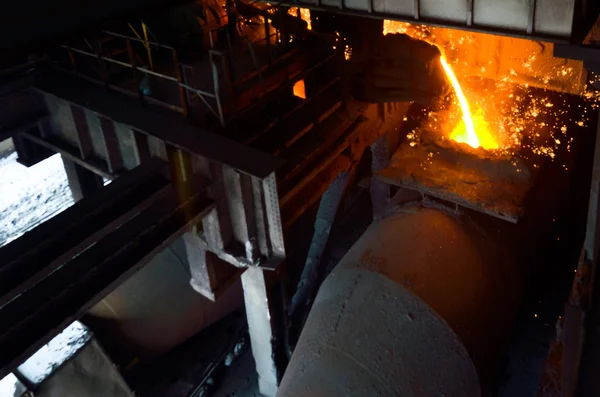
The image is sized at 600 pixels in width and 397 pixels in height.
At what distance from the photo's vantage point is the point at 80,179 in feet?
24.2

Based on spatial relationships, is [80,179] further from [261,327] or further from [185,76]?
[261,327]

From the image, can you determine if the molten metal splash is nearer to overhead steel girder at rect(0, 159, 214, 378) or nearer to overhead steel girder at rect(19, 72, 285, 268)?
overhead steel girder at rect(19, 72, 285, 268)

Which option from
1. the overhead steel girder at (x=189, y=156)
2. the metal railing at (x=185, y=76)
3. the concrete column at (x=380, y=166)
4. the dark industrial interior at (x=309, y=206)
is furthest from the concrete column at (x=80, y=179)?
the concrete column at (x=380, y=166)

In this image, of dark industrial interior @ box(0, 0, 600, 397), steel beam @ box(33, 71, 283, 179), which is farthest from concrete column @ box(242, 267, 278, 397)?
steel beam @ box(33, 71, 283, 179)

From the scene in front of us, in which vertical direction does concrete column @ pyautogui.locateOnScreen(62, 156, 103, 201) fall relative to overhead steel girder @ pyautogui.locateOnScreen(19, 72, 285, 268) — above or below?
below

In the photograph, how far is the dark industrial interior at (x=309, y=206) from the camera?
14.6 feet

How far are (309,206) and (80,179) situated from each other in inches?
125

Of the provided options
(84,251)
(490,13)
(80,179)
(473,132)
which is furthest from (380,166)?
(84,251)

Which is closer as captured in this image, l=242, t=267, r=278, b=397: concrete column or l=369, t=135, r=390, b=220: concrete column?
l=242, t=267, r=278, b=397: concrete column

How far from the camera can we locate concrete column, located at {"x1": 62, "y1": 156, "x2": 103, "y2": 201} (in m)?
7.35

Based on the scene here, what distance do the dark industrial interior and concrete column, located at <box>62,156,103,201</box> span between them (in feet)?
0.10

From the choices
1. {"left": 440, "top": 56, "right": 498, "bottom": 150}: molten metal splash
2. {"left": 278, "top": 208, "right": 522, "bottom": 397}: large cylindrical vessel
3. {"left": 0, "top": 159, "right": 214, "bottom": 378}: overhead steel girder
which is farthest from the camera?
{"left": 440, "top": 56, "right": 498, "bottom": 150}: molten metal splash

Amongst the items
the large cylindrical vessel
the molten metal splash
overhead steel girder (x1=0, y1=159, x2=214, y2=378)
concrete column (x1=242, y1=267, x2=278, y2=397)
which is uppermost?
overhead steel girder (x1=0, y1=159, x2=214, y2=378)

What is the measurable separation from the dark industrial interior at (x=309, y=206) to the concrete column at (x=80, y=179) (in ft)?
0.10
